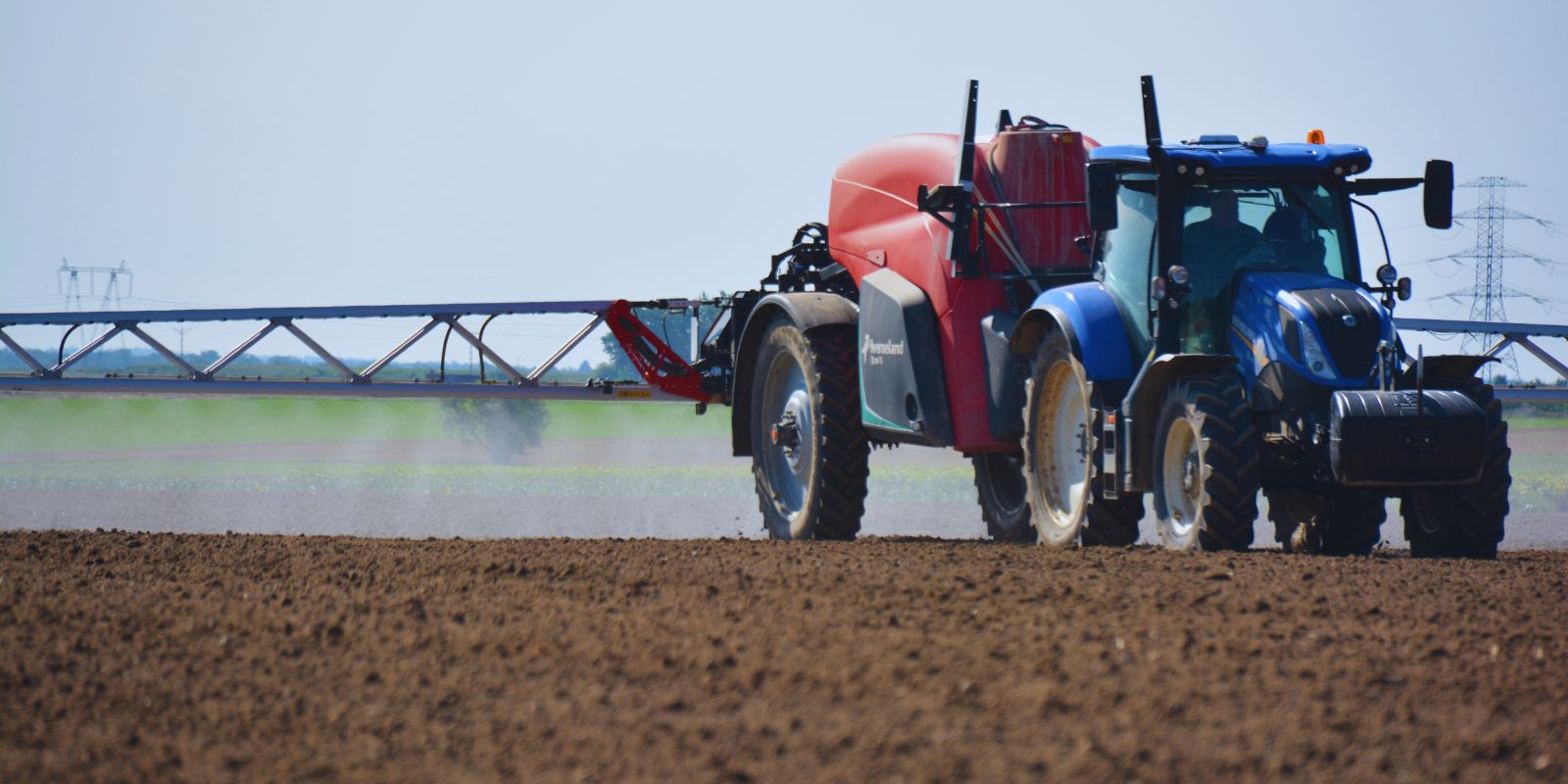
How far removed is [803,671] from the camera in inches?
231

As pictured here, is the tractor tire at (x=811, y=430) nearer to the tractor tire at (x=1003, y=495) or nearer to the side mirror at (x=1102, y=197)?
the tractor tire at (x=1003, y=495)

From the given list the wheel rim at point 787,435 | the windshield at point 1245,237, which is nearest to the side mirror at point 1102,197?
the windshield at point 1245,237

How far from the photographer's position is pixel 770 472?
1303 centimetres

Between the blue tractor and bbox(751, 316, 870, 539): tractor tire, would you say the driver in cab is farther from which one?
bbox(751, 316, 870, 539): tractor tire

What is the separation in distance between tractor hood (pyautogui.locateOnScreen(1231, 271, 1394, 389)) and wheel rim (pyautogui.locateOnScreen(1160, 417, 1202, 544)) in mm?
542

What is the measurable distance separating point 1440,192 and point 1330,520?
2.15m

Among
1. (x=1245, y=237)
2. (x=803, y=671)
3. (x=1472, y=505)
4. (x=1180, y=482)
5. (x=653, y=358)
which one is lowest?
(x=803, y=671)

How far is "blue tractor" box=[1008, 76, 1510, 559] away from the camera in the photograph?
872 centimetres

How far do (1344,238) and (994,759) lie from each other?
6.08 meters

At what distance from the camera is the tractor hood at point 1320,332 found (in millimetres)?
8938

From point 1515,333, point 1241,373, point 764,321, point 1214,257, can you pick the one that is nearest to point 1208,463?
point 1241,373

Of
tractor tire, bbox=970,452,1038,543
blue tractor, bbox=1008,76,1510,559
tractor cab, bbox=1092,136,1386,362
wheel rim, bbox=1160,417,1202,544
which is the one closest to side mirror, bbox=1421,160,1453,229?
blue tractor, bbox=1008,76,1510,559

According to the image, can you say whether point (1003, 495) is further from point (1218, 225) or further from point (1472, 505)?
point (1472, 505)

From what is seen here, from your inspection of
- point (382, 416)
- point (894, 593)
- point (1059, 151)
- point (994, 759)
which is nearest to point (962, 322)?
point (1059, 151)
